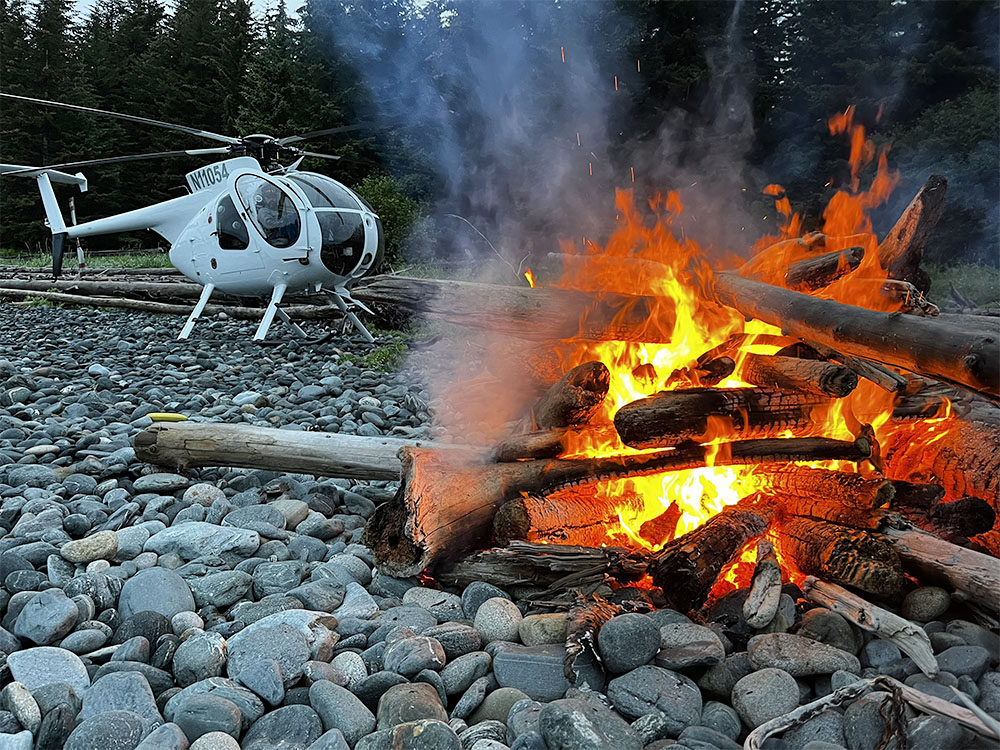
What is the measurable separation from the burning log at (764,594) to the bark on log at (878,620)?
146 millimetres

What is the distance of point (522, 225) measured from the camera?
341 inches

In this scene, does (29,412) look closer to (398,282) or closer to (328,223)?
(398,282)

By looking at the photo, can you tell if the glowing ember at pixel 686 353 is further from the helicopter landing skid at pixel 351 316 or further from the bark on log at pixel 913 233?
the helicopter landing skid at pixel 351 316

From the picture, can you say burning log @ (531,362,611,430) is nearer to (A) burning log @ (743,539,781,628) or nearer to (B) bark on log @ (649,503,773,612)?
(B) bark on log @ (649,503,773,612)

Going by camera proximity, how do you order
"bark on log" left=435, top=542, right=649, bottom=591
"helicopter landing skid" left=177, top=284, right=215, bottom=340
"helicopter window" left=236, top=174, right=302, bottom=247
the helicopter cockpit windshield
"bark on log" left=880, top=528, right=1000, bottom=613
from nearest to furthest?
"bark on log" left=880, top=528, right=1000, bottom=613 < "bark on log" left=435, top=542, right=649, bottom=591 < "helicopter window" left=236, top=174, right=302, bottom=247 < the helicopter cockpit windshield < "helicopter landing skid" left=177, top=284, right=215, bottom=340

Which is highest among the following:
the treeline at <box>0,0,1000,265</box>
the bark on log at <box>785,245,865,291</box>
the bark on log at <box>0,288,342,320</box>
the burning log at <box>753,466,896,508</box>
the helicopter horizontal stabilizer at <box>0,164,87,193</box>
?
the treeline at <box>0,0,1000,265</box>

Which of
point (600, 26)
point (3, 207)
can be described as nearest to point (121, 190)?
point (3, 207)

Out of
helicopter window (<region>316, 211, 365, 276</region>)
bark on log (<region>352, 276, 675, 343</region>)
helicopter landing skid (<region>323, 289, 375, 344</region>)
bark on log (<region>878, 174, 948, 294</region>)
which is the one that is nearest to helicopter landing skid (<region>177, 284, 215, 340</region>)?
helicopter landing skid (<region>323, 289, 375, 344</region>)

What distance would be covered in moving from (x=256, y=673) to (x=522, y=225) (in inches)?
292

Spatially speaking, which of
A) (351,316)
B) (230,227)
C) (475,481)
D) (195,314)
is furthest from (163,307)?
(475,481)

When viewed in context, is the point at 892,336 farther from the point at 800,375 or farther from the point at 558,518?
the point at 558,518

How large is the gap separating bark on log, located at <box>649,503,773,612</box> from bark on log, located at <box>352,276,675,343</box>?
0.98m

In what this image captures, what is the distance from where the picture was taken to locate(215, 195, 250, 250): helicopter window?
7758 mm

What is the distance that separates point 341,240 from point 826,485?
6.38 metres
